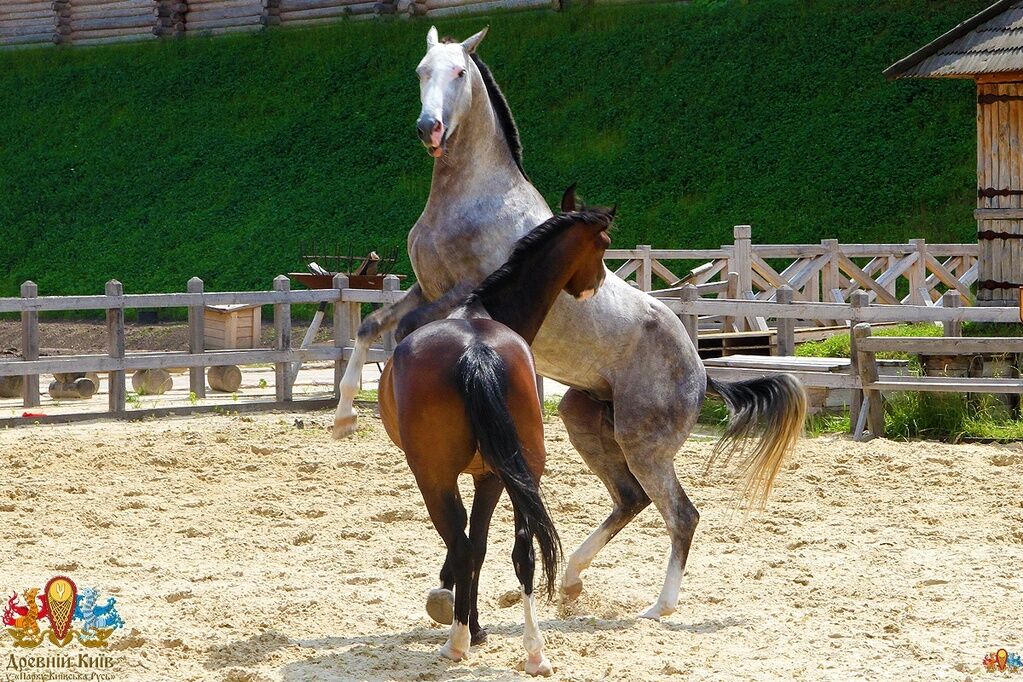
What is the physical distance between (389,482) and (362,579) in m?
2.55

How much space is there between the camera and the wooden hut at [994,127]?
11.5 metres

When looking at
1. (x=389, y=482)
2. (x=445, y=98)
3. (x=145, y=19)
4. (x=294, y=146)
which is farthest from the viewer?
(x=145, y=19)

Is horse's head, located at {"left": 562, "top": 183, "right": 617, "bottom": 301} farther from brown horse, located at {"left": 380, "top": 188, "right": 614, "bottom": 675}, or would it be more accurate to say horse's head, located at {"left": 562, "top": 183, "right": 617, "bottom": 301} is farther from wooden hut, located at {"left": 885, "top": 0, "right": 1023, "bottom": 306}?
wooden hut, located at {"left": 885, "top": 0, "right": 1023, "bottom": 306}

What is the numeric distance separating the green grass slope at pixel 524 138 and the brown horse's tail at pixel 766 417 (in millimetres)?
14593

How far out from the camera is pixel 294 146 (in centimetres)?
2644

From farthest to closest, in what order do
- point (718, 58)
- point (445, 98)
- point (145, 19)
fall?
point (145, 19), point (718, 58), point (445, 98)

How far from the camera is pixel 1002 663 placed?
4.55 m

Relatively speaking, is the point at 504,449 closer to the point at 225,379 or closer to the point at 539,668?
the point at 539,668

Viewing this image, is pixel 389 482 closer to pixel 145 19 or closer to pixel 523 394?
pixel 523 394

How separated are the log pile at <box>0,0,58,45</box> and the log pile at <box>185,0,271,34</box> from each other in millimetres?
4150

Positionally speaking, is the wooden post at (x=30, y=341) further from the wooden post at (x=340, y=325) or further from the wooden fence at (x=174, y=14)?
the wooden fence at (x=174, y=14)

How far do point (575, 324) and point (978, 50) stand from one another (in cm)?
738

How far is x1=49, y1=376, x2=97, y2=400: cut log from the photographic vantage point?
44.7 feet

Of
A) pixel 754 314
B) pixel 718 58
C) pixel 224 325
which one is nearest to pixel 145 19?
pixel 718 58
